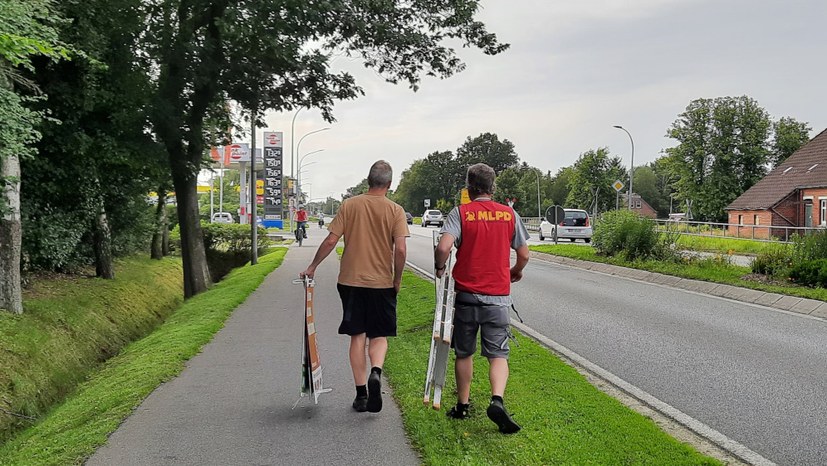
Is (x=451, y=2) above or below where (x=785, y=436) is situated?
above

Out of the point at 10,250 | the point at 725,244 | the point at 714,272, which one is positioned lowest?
the point at 714,272

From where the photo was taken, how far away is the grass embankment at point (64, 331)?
909cm

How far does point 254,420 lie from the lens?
5785mm

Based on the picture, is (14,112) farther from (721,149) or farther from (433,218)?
(721,149)

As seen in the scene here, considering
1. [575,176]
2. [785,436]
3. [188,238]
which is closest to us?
[785,436]

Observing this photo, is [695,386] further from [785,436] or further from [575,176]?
[575,176]

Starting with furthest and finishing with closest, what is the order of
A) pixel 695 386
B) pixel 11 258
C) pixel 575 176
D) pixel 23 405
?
1. pixel 575 176
2. pixel 11 258
3. pixel 23 405
4. pixel 695 386

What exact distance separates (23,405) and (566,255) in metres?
18.7

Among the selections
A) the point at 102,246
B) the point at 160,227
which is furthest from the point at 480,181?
the point at 160,227

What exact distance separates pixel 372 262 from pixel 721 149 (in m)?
70.7

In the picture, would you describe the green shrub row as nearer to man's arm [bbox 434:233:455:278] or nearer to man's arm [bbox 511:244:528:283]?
man's arm [bbox 511:244:528:283]

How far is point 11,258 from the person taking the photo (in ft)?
35.1

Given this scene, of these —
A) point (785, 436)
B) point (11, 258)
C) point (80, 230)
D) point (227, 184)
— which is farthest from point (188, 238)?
point (227, 184)

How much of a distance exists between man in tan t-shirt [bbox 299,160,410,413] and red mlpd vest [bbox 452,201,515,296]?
626 mm
